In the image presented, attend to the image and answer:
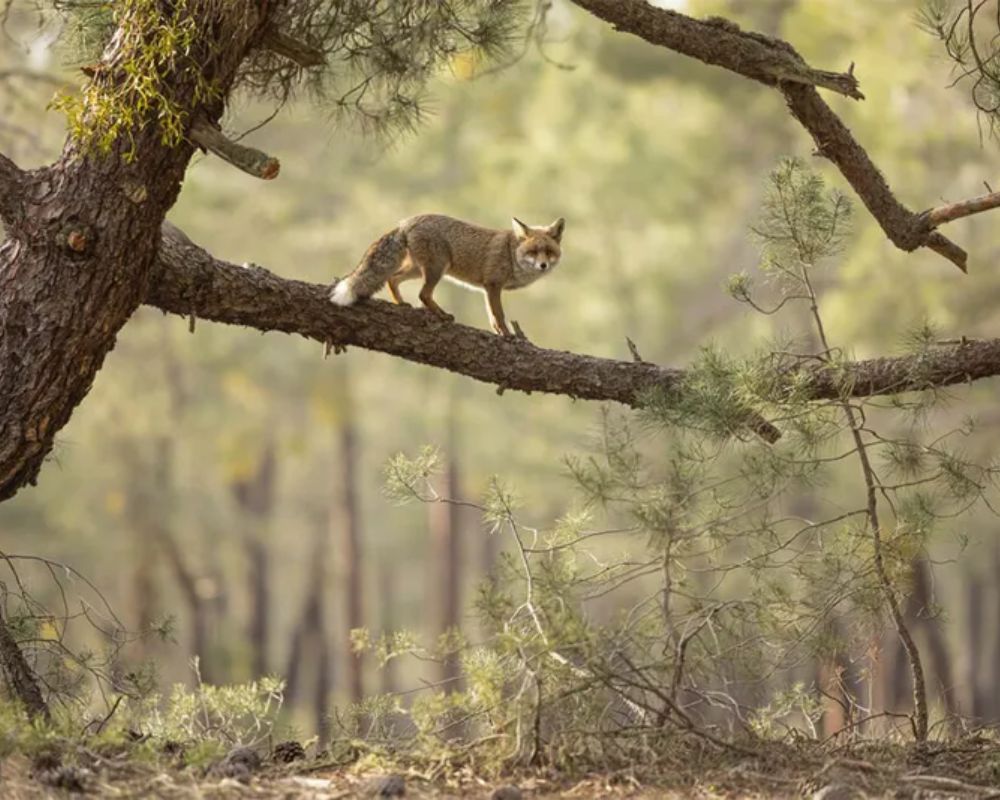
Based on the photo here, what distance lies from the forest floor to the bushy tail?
203cm

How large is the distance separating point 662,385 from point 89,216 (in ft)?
7.92

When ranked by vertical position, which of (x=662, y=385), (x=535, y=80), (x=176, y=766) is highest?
(x=535, y=80)

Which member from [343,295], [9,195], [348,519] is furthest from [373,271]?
[348,519]

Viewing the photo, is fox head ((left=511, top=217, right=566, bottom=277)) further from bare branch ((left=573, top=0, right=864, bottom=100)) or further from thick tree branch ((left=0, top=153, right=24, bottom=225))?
thick tree branch ((left=0, top=153, right=24, bottom=225))

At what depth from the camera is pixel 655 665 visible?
187 inches

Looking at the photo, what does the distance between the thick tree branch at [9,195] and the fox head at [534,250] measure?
9.77 feet

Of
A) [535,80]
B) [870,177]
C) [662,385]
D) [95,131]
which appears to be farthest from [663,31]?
[535,80]

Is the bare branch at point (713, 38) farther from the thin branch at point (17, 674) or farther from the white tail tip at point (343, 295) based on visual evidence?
the thin branch at point (17, 674)

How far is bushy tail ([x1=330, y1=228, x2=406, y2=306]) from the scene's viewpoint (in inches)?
237

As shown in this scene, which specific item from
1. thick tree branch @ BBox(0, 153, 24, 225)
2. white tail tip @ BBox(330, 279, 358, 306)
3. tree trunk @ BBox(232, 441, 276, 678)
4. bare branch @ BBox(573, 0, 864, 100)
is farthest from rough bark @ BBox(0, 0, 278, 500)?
tree trunk @ BBox(232, 441, 276, 678)

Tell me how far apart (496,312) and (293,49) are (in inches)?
76.3

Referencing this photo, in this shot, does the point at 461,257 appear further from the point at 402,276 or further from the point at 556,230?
the point at 556,230

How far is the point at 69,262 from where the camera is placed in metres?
5.29

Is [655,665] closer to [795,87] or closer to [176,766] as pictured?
[176,766]
